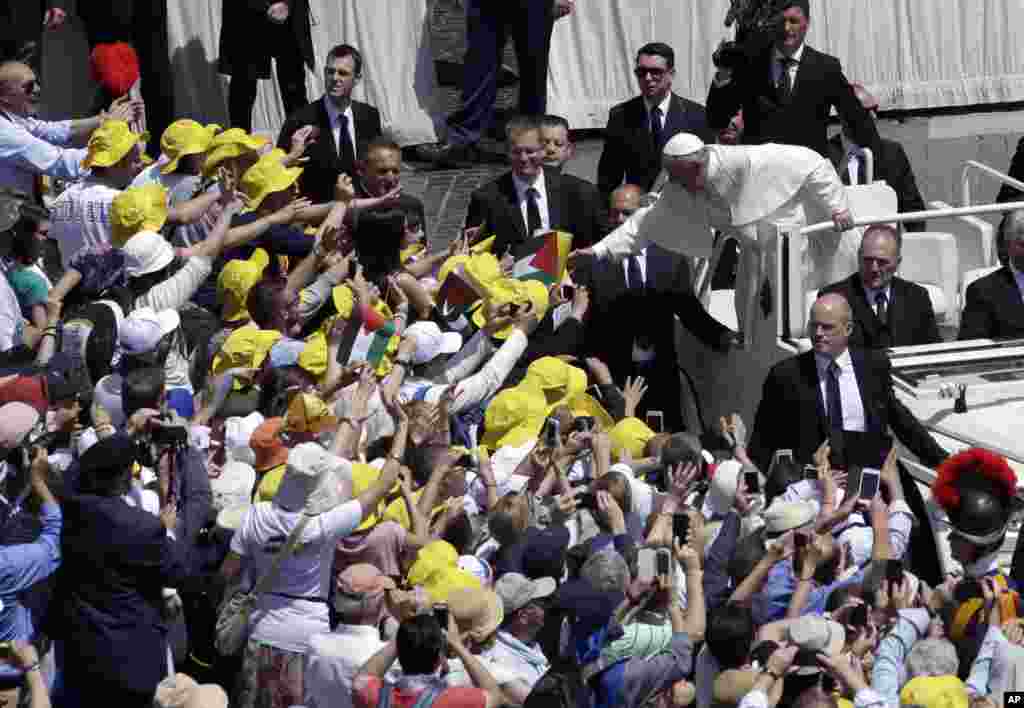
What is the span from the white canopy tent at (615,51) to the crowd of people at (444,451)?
2.41 meters

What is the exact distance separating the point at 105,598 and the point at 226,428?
141cm

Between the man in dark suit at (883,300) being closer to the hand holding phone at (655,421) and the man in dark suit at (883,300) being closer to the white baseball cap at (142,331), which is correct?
the hand holding phone at (655,421)

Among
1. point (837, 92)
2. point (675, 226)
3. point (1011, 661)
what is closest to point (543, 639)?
point (1011, 661)

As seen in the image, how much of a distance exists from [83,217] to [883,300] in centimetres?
396

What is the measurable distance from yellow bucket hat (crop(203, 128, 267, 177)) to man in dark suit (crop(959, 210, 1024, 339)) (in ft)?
12.1

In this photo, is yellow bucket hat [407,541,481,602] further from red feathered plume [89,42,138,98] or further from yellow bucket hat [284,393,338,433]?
red feathered plume [89,42,138,98]

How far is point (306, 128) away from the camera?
41.2ft

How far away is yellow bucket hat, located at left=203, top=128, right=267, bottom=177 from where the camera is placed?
38.3ft

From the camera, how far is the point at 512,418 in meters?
10.2

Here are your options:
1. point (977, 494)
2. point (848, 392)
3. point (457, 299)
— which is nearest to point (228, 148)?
Answer: point (457, 299)

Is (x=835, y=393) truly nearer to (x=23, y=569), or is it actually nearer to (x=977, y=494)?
(x=977, y=494)

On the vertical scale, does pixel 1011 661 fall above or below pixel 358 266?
below

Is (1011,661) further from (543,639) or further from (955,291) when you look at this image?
(955,291)

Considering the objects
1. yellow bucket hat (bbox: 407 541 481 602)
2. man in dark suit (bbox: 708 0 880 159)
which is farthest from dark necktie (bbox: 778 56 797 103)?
yellow bucket hat (bbox: 407 541 481 602)
